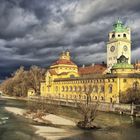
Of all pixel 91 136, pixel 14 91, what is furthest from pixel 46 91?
pixel 91 136

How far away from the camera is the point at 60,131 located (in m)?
43.0

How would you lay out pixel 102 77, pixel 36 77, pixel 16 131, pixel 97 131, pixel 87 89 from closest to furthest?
pixel 16 131
pixel 97 131
pixel 102 77
pixel 87 89
pixel 36 77

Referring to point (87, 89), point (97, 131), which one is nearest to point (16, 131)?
point (97, 131)

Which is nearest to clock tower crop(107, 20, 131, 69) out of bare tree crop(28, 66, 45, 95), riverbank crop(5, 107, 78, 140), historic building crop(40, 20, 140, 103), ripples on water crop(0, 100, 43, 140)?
historic building crop(40, 20, 140, 103)

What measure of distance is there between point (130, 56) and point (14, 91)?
52.8 meters

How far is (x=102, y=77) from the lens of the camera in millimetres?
85250

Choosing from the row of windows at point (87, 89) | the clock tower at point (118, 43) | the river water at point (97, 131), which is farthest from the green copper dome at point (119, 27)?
the river water at point (97, 131)

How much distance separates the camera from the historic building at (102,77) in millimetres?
80062

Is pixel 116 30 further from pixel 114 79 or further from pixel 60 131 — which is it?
pixel 60 131

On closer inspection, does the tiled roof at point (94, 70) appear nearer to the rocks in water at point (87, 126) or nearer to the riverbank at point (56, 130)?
the riverbank at point (56, 130)

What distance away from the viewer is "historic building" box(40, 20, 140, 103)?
80062 millimetres

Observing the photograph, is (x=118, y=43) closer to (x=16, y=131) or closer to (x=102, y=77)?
(x=102, y=77)

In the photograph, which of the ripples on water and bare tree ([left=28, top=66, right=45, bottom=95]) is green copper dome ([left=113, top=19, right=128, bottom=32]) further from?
the ripples on water

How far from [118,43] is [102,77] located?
33447 mm
